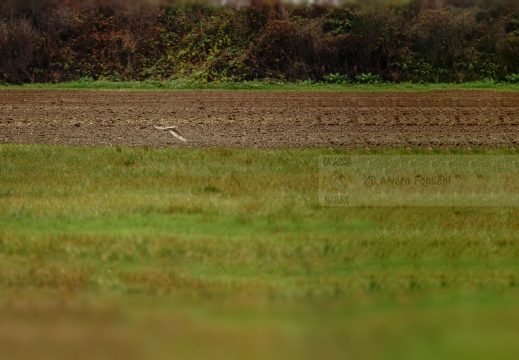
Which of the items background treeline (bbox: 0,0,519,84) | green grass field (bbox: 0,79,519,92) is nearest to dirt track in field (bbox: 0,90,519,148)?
green grass field (bbox: 0,79,519,92)

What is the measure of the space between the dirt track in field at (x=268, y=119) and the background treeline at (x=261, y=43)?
6380 mm

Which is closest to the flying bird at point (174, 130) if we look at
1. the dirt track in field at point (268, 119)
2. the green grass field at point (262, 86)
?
the dirt track in field at point (268, 119)

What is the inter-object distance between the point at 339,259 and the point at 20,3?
3001 centimetres

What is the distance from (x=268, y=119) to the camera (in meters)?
19.1

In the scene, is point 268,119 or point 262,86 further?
point 262,86

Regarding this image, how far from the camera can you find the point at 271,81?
29812 millimetres

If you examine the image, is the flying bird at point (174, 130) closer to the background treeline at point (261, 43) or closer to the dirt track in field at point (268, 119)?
the dirt track in field at point (268, 119)

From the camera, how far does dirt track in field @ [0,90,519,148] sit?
657 inches

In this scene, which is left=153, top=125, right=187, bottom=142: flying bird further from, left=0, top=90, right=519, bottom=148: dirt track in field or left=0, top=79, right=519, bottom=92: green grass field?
left=0, top=79, right=519, bottom=92: green grass field

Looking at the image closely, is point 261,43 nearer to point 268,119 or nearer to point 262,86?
point 262,86

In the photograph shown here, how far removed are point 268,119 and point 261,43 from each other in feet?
45.0

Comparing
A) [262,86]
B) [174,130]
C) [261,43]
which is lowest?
[262,86]

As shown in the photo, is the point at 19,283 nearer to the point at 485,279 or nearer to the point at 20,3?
the point at 485,279

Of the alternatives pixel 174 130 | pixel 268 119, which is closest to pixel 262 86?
pixel 268 119
